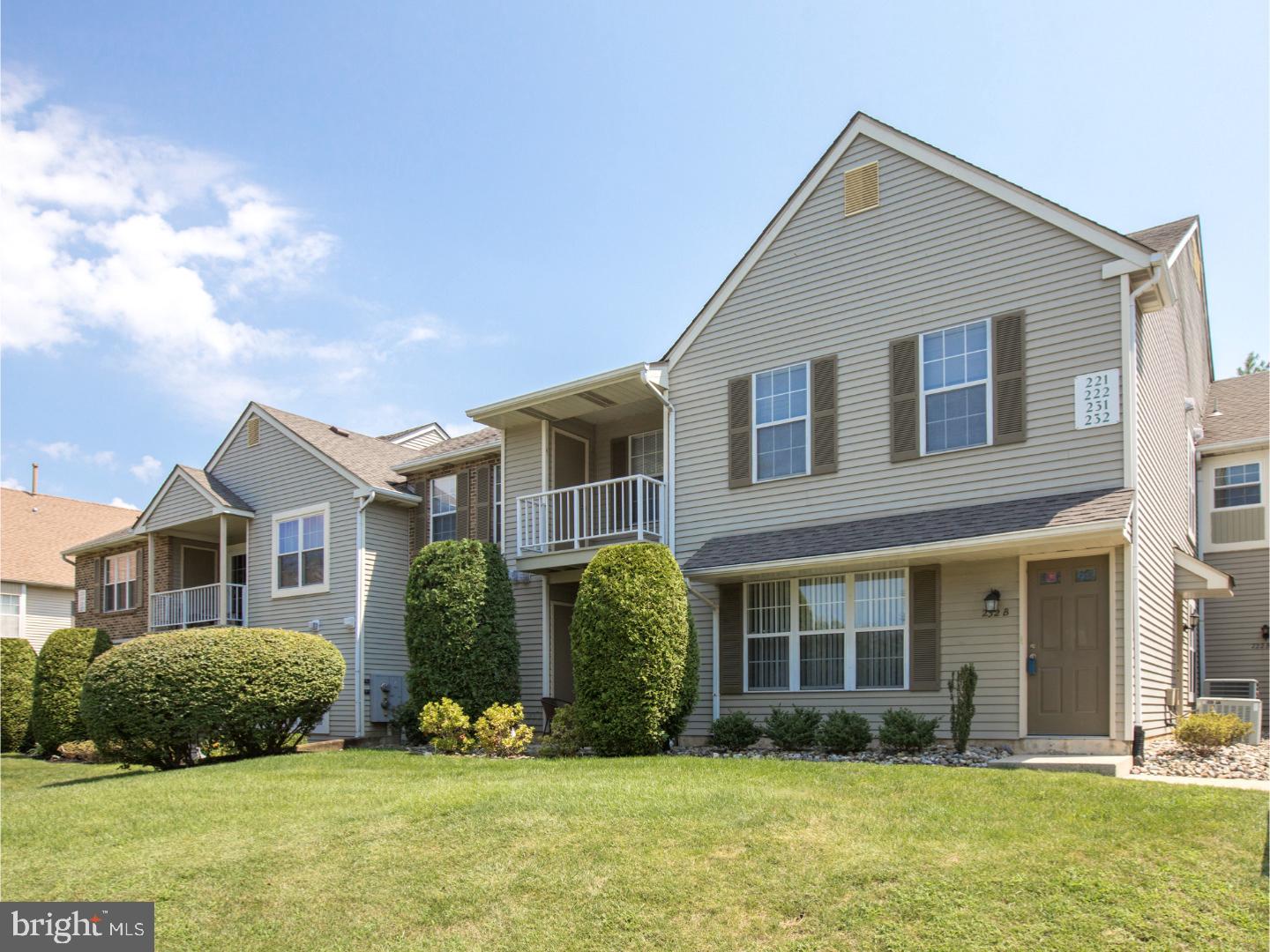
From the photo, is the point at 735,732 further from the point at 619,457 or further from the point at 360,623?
the point at 360,623

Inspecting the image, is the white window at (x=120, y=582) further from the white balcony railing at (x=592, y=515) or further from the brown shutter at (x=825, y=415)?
the brown shutter at (x=825, y=415)

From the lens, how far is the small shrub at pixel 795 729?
39.8 ft

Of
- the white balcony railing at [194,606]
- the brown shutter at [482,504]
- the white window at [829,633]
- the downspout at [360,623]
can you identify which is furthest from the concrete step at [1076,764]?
the white balcony railing at [194,606]

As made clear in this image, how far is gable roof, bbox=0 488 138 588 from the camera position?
101 feet

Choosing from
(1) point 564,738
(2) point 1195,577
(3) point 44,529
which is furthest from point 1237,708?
(3) point 44,529

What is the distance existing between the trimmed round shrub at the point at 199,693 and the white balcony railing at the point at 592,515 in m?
4.07

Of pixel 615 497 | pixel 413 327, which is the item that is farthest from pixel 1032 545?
pixel 413 327

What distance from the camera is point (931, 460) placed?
12.5 m

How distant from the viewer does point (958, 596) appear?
1212cm

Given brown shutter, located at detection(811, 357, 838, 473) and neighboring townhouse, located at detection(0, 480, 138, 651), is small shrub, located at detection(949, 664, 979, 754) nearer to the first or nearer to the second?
brown shutter, located at detection(811, 357, 838, 473)

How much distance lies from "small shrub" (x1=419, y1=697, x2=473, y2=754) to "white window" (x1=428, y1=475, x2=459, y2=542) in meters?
5.04

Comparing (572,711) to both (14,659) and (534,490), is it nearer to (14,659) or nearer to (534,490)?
(534,490)

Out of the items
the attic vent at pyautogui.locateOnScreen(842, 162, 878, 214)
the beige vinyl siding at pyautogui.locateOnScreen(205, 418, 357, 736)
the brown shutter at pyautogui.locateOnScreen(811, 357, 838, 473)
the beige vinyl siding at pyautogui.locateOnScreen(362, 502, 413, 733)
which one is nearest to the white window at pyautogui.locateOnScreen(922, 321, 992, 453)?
the brown shutter at pyautogui.locateOnScreen(811, 357, 838, 473)

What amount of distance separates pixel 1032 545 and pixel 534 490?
8864 millimetres
